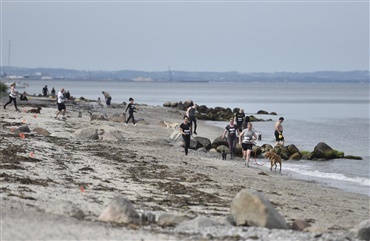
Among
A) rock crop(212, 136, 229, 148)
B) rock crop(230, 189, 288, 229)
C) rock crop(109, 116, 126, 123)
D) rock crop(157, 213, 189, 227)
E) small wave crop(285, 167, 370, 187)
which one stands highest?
rock crop(230, 189, 288, 229)

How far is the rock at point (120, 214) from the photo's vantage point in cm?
1143

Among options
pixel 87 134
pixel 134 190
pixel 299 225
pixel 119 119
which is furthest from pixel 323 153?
pixel 299 225

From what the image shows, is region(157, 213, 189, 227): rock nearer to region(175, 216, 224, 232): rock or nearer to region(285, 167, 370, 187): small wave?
region(175, 216, 224, 232): rock

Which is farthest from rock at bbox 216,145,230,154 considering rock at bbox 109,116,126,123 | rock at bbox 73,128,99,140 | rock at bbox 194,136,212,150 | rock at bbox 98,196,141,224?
rock at bbox 98,196,141,224

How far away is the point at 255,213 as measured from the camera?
449 inches

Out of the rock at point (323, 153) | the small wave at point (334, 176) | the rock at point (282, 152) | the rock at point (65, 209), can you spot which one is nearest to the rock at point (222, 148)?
the rock at point (282, 152)

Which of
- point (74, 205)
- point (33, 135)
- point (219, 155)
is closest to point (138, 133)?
point (219, 155)

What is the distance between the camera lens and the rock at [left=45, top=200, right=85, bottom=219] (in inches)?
464

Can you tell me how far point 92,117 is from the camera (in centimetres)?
3812

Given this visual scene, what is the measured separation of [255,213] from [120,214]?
2.12 meters

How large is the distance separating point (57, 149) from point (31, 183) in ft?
22.3

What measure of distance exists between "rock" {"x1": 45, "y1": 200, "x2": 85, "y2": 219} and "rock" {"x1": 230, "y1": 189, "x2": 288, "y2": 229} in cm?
253

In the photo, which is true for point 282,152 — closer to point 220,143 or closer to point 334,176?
point 220,143

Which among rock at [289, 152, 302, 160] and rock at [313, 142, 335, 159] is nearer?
rock at [289, 152, 302, 160]
